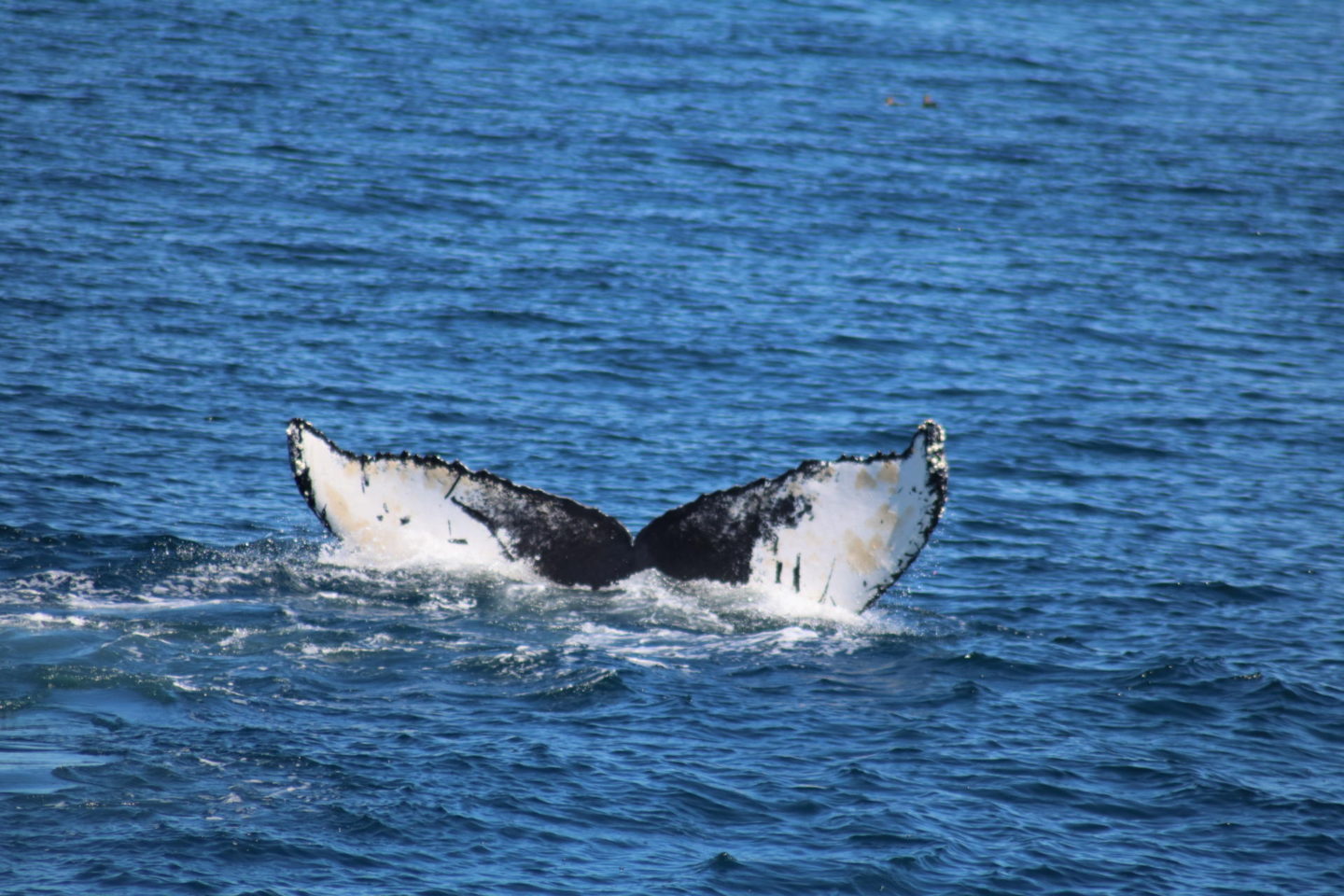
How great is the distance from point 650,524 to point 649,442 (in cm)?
644

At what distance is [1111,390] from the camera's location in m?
21.6

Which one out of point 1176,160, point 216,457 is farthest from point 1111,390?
point 1176,160

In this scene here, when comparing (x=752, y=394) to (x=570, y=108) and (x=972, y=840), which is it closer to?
(x=972, y=840)

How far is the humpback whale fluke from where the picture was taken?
11555mm

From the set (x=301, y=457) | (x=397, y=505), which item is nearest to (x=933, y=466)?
(x=397, y=505)

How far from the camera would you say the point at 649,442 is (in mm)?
18375

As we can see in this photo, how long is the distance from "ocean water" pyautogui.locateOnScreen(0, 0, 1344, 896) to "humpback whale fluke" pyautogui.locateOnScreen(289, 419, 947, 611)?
31cm

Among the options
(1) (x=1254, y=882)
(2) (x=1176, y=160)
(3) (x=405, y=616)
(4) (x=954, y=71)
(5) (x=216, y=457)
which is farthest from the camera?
(4) (x=954, y=71)

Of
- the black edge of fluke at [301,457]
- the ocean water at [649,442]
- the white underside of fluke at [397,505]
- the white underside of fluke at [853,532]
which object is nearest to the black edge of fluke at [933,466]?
the white underside of fluke at [853,532]

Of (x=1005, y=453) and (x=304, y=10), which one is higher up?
(x=304, y=10)

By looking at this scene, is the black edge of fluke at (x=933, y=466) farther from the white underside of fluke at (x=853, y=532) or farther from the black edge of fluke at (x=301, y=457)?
the black edge of fluke at (x=301, y=457)

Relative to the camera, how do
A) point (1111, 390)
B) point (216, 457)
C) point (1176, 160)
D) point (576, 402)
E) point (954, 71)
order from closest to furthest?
point (216, 457) → point (576, 402) → point (1111, 390) → point (1176, 160) → point (954, 71)

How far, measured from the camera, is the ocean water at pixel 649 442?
9.60m

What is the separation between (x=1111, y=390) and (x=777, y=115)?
17512 millimetres
